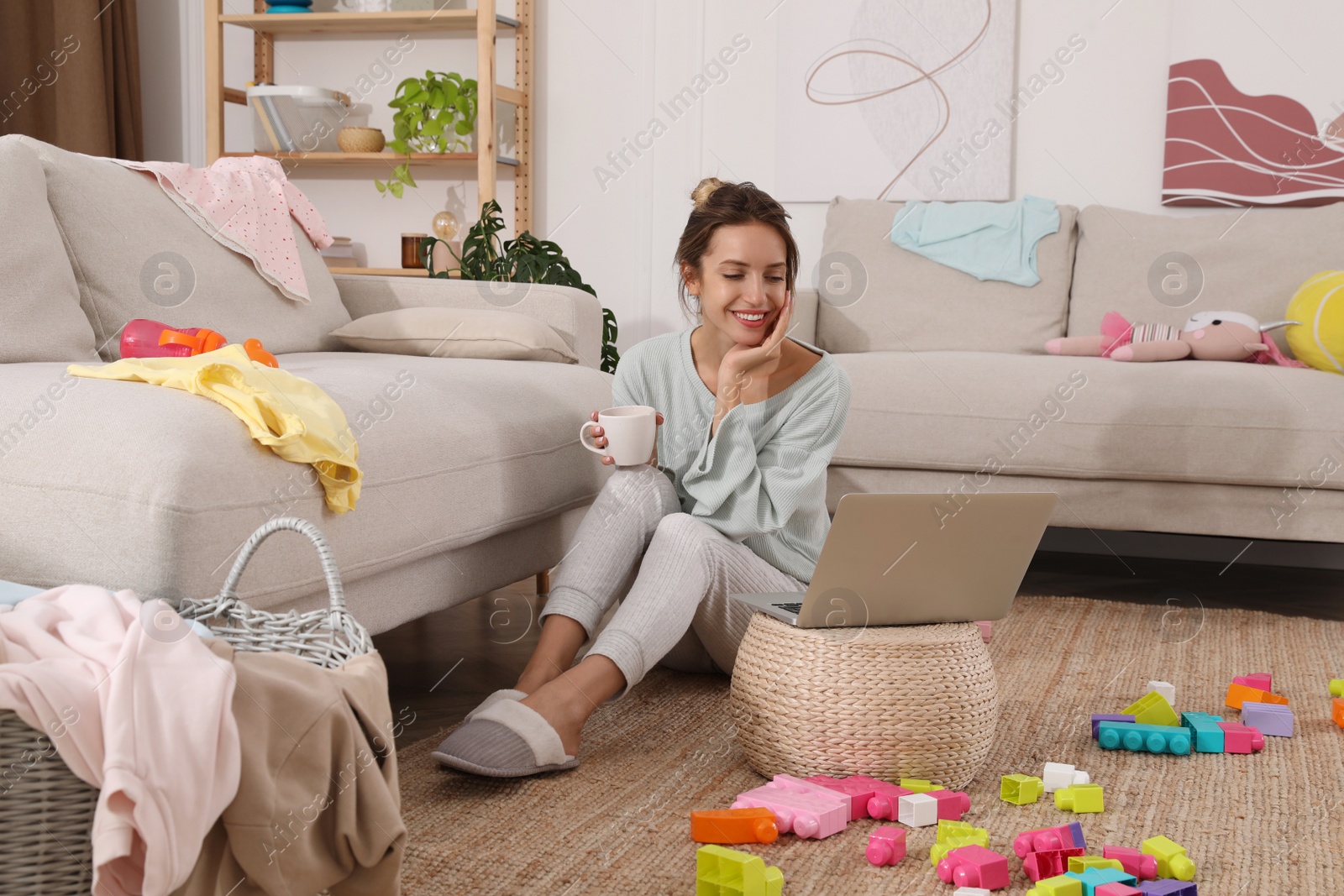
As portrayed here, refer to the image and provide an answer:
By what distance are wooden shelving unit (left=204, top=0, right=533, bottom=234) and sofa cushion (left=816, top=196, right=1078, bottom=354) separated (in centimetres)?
114

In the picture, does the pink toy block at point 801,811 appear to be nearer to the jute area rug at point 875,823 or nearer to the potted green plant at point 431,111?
the jute area rug at point 875,823

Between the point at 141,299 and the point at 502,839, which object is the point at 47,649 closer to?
the point at 502,839

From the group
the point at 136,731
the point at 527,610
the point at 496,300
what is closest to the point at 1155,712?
the point at 527,610

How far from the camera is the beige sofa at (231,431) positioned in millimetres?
1145

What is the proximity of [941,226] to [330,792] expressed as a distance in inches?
101

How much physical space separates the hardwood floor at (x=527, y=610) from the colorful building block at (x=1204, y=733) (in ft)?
2.35

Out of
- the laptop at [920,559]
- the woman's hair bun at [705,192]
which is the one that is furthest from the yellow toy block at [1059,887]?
the woman's hair bun at [705,192]

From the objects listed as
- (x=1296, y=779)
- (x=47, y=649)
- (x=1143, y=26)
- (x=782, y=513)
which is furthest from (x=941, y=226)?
(x=47, y=649)

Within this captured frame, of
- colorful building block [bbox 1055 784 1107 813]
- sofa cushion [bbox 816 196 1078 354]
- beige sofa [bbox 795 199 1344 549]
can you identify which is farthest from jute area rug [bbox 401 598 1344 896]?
sofa cushion [bbox 816 196 1078 354]

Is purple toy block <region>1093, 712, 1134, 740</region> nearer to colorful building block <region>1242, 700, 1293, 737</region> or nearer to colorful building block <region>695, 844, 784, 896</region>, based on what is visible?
colorful building block <region>1242, 700, 1293, 737</region>

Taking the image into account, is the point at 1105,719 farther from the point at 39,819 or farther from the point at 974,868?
the point at 39,819

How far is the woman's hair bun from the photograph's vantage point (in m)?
1.74

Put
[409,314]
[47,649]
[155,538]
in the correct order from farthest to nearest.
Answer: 1. [409,314]
2. [155,538]
3. [47,649]

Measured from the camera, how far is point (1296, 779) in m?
1.42
